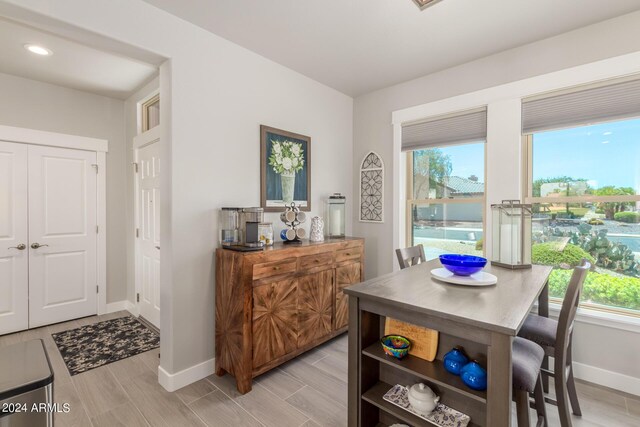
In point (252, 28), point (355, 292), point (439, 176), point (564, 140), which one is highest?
point (252, 28)

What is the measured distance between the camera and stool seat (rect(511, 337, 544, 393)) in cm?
136

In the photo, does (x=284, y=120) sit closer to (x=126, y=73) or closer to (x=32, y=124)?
(x=126, y=73)

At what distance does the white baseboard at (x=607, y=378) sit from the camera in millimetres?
2216

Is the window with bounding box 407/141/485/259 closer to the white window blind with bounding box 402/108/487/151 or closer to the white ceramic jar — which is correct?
the white window blind with bounding box 402/108/487/151

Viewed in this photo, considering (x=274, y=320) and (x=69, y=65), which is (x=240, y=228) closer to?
(x=274, y=320)

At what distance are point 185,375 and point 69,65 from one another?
3.18 m

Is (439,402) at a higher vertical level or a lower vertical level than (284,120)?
lower

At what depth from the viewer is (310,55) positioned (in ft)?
9.34

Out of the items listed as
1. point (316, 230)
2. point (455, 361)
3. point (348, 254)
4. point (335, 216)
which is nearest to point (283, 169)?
point (316, 230)

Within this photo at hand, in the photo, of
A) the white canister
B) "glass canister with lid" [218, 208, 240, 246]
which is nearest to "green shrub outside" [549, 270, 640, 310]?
the white canister

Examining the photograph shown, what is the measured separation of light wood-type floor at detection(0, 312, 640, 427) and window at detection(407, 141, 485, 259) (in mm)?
1465

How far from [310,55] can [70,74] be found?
2.61 meters

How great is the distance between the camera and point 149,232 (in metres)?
3.50

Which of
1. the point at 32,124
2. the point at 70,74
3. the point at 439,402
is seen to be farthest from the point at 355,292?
the point at 32,124
